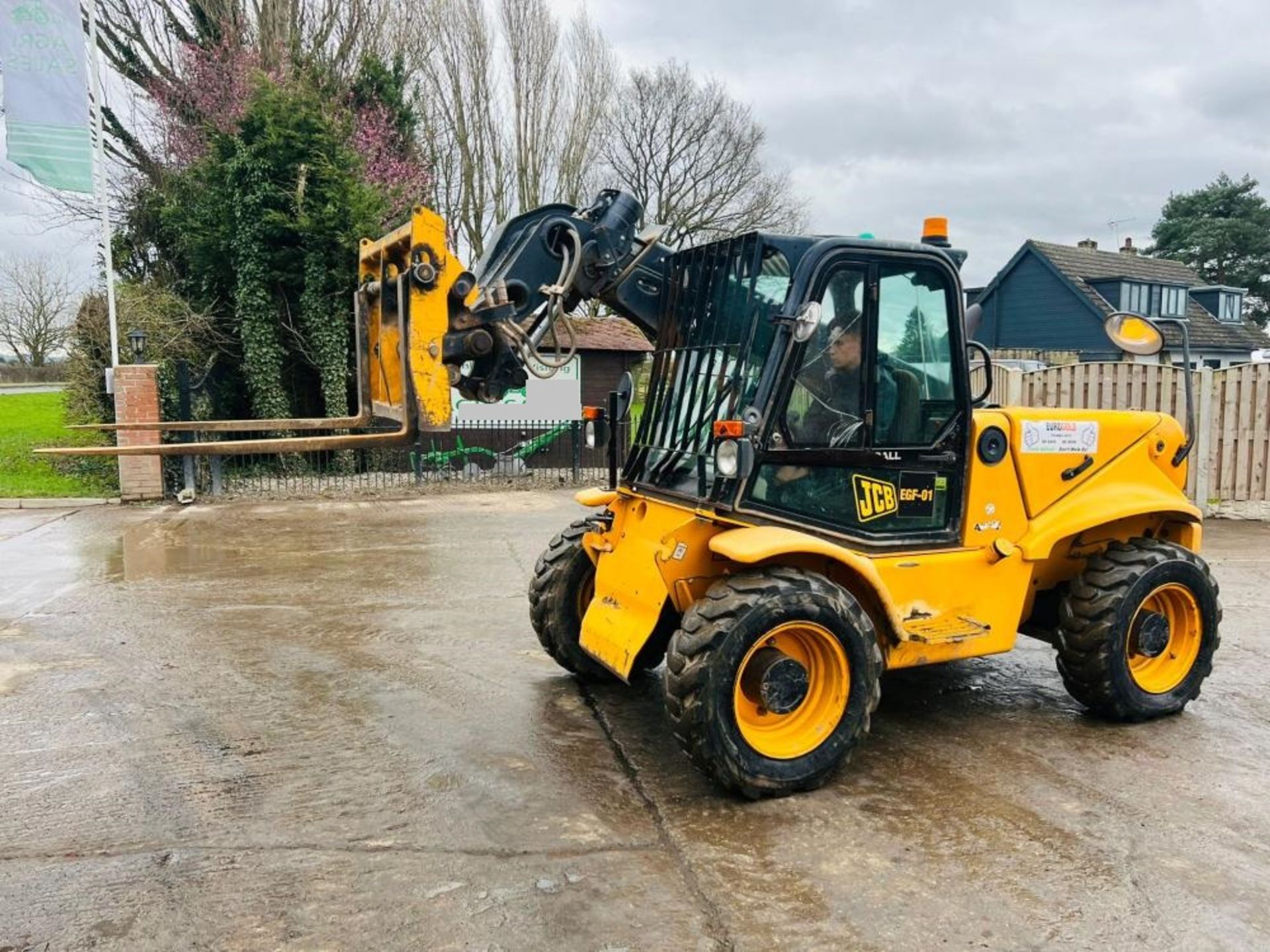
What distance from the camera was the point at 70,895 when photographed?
3.21 metres

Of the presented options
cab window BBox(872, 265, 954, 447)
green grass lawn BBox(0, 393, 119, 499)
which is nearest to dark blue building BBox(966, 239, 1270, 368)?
green grass lawn BBox(0, 393, 119, 499)

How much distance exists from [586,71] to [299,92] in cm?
1445

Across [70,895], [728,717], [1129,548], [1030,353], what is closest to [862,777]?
[728,717]

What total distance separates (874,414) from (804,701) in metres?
1.33

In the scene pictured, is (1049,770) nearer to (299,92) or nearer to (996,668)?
(996,668)

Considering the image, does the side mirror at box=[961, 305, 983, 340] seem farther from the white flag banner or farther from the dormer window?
the dormer window

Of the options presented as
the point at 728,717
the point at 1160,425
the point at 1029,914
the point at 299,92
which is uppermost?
the point at 299,92

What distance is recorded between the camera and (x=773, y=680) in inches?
156

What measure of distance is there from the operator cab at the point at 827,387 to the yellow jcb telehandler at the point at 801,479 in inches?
0.5

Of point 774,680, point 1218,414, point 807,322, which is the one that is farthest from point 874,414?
point 1218,414

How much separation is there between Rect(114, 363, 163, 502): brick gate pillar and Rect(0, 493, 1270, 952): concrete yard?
21.6ft

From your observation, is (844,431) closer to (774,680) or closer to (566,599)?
(774,680)

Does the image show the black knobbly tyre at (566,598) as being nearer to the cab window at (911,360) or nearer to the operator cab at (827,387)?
the operator cab at (827,387)

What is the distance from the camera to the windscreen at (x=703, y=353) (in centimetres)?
428
